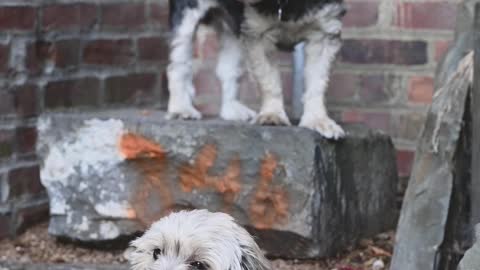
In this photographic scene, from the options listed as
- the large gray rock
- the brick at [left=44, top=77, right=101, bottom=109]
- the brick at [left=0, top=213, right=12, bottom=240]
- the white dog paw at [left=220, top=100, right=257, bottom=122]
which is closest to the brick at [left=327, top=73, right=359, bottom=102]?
the large gray rock

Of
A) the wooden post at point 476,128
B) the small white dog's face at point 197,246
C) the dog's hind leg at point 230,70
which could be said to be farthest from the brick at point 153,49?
the small white dog's face at point 197,246

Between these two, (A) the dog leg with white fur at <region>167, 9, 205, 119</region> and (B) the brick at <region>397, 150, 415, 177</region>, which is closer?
(A) the dog leg with white fur at <region>167, 9, 205, 119</region>

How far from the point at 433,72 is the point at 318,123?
1282 millimetres

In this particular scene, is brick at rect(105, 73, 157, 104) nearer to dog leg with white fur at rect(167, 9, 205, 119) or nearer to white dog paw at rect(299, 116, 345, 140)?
dog leg with white fur at rect(167, 9, 205, 119)

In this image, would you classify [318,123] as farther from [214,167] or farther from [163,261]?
[163,261]

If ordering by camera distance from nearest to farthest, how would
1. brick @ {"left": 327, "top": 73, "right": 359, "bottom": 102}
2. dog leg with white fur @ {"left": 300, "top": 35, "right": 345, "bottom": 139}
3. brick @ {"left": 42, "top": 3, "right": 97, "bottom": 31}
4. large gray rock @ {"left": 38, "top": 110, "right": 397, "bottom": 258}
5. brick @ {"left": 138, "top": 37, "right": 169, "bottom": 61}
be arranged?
large gray rock @ {"left": 38, "top": 110, "right": 397, "bottom": 258} < dog leg with white fur @ {"left": 300, "top": 35, "right": 345, "bottom": 139} < brick @ {"left": 42, "top": 3, "right": 97, "bottom": 31} < brick @ {"left": 327, "top": 73, "right": 359, "bottom": 102} < brick @ {"left": 138, "top": 37, "right": 169, "bottom": 61}

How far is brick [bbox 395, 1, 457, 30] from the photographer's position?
5.50 meters

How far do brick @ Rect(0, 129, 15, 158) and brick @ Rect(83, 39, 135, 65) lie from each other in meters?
0.67

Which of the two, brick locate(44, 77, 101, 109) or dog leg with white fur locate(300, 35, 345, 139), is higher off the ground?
→ dog leg with white fur locate(300, 35, 345, 139)

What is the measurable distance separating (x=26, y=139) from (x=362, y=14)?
195 cm

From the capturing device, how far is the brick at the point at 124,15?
5688 mm

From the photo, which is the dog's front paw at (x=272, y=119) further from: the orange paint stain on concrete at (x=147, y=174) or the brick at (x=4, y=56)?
the brick at (x=4, y=56)

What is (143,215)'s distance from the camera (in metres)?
4.72

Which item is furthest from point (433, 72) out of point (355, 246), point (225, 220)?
point (225, 220)
